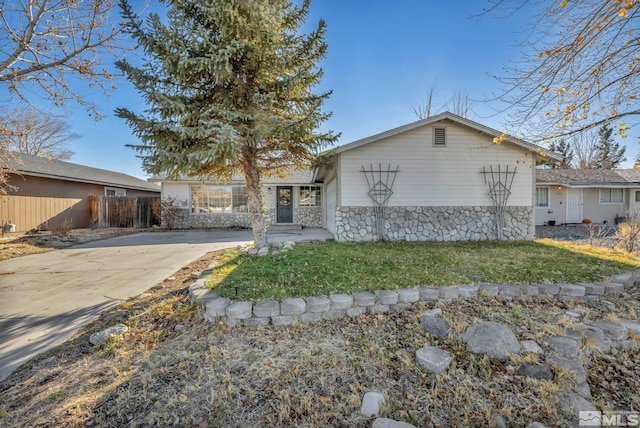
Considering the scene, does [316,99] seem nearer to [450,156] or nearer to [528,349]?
[450,156]

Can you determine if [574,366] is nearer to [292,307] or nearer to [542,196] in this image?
[292,307]

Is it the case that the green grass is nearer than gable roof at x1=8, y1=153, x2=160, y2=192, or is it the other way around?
the green grass

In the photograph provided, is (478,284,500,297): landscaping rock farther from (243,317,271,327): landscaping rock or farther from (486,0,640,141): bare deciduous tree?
(243,317,271,327): landscaping rock

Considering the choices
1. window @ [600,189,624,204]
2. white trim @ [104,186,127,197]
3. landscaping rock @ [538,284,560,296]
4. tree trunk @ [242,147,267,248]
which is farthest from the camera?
white trim @ [104,186,127,197]

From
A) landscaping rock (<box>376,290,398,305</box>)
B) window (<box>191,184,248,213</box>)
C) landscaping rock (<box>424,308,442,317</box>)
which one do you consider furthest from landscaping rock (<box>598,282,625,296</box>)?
window (<box>191,184,248,213</box>)

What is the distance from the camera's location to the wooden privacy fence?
13.9 m

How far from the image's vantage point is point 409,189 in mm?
8422

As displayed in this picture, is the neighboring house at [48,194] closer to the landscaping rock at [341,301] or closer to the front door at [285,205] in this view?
the front door at [285,205]

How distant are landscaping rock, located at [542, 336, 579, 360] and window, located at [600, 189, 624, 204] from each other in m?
19.3

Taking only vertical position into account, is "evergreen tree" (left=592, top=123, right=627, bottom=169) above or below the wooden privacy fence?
above

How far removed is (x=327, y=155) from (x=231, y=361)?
5.52 m

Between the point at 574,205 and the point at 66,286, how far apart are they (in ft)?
73.5

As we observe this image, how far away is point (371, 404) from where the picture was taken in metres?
1.99

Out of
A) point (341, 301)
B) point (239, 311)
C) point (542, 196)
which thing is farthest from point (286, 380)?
point (542, 196)
